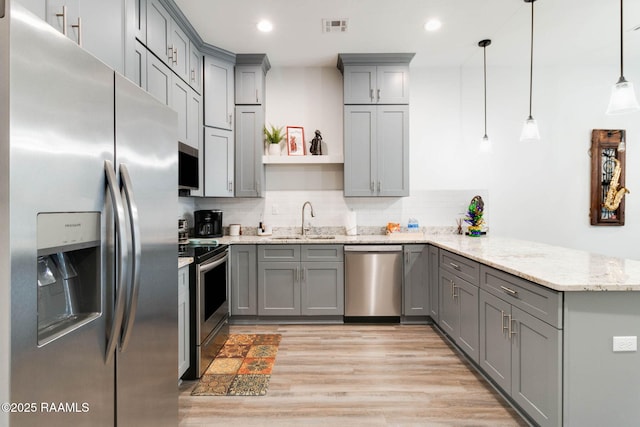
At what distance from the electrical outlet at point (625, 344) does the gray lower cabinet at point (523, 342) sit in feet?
0.82

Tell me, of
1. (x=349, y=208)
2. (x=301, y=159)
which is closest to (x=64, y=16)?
(x=301, y=159)

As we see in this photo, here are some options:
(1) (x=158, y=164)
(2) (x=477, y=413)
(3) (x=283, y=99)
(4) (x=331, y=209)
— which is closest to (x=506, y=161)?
(4) (x=331, y=209)

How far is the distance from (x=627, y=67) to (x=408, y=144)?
2819 mm

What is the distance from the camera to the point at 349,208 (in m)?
4.14

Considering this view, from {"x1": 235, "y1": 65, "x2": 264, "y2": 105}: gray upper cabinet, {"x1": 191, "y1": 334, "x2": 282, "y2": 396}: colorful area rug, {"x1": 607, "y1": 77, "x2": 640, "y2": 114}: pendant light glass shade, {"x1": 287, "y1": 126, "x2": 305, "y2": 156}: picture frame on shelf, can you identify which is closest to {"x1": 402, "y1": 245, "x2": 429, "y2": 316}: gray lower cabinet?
{"x1": 191, "y1": 334, "x2": 282, "y2": 396}: colorful area rug

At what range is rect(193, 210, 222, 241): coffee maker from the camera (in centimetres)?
371

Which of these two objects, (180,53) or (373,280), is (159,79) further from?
(373,280)

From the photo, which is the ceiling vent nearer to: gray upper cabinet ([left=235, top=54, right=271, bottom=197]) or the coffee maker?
gray upper cabinet ([left=235, top=54, right=271, bottom=197])

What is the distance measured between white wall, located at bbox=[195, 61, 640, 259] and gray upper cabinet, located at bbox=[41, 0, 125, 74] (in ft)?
7.72

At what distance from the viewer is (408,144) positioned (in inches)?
151

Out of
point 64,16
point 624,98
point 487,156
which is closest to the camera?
point 64,16

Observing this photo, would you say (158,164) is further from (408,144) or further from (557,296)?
(408,144)

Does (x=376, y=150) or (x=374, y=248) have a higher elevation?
(x=376, y=150)

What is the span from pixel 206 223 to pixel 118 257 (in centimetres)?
273
